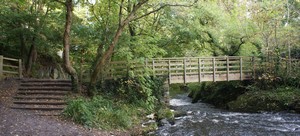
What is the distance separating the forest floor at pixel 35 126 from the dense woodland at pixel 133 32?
3.12 meters

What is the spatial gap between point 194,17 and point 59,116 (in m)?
11.4

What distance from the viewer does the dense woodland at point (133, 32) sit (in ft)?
43.9

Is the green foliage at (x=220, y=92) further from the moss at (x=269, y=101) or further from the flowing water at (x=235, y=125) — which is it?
the flowing water at (x=235, y=125)

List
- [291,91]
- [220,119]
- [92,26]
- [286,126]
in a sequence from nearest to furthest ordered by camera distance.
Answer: [286,126] → [220,119] → [92,26] → [291,91]

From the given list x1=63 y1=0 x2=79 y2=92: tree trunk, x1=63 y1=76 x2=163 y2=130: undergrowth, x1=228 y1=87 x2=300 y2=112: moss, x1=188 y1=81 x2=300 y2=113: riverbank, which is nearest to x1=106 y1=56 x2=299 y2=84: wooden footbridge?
x1=63 y1=76 x2=163 y2=130: undergrowth

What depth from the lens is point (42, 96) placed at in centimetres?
1141

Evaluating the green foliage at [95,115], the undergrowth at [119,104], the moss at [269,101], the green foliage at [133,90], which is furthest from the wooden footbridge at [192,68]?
the green foliage at [95,115]

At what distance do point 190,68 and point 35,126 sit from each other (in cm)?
1080

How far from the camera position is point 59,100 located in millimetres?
11141

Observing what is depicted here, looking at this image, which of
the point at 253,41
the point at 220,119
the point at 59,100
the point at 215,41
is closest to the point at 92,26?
the point at 59,100

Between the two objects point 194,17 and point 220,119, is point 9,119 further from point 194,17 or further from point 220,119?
point 194,17

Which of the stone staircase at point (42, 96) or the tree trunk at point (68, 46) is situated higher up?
the tree trunk at point (68, 46)

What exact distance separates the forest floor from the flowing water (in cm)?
273

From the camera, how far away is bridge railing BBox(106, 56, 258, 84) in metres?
14.0
